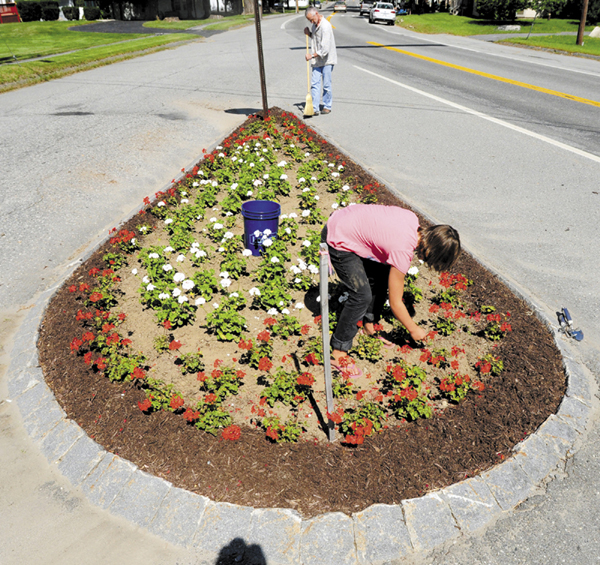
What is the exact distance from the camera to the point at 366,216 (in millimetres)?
3383

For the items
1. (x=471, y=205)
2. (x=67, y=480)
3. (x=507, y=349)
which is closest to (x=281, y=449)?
Answer: (x=67, y=480)

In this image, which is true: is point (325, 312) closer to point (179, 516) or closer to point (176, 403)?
point (176, 403)

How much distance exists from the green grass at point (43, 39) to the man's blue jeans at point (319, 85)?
49.0ft

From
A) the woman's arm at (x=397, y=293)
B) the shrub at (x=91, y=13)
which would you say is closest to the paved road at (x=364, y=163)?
the woman's arm at (x=397, y=293)

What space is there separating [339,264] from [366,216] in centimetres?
42

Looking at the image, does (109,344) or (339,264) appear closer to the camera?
(339,264)

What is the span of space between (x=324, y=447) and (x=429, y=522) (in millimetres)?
794

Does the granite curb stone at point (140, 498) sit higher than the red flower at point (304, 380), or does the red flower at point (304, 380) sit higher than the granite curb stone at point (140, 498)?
the red flower at point (304, 380)

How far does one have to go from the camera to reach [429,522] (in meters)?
2.64

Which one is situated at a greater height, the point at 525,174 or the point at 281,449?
the point at 525,174

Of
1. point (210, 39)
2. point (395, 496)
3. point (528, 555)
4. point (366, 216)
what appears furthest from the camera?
point (210, 39)

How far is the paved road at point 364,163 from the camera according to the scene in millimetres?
2680

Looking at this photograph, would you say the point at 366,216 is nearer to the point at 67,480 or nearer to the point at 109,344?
the point at 109,344

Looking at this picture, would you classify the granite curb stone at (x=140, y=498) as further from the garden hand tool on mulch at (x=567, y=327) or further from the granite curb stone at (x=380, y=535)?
the garden hand tool on mulch at (x=567, y=327)
